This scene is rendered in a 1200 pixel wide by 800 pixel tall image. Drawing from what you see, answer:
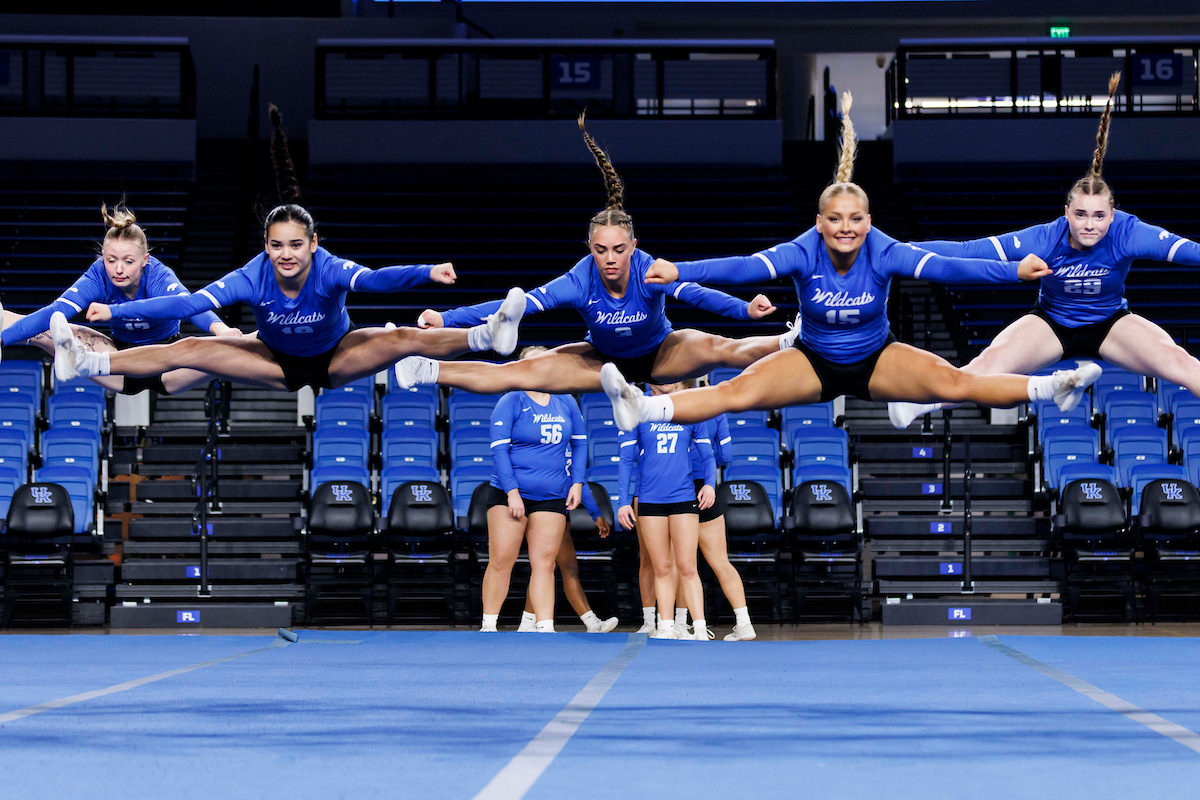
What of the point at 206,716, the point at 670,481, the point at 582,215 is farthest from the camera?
the point at 582,215

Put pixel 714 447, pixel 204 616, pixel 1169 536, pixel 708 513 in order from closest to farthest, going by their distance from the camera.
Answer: pixel 708 513
pixel 714 447
pixel 204 616
pixel 1169 536

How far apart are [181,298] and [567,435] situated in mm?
3870

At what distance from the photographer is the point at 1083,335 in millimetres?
5949

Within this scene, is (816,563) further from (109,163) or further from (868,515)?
(109,163)

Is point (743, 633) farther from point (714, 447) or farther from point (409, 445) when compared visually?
point (409, 445)

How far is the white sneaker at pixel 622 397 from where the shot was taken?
5.27 meters

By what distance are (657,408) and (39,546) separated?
7.59 meters

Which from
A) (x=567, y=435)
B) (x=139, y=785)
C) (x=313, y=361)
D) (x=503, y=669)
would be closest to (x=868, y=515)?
(x=567, y=435)

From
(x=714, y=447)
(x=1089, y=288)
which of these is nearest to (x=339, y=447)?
(x=714, y=447)

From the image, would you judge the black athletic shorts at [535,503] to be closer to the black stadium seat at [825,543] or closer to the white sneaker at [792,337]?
the black stadium seat at [825,543]

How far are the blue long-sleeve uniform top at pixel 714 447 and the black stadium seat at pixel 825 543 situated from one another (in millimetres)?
1508

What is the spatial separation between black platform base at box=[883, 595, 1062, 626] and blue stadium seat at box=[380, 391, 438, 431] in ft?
15.3

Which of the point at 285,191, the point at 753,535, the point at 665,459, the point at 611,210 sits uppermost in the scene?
the point at 285,191

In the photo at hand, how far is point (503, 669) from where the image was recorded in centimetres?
670
